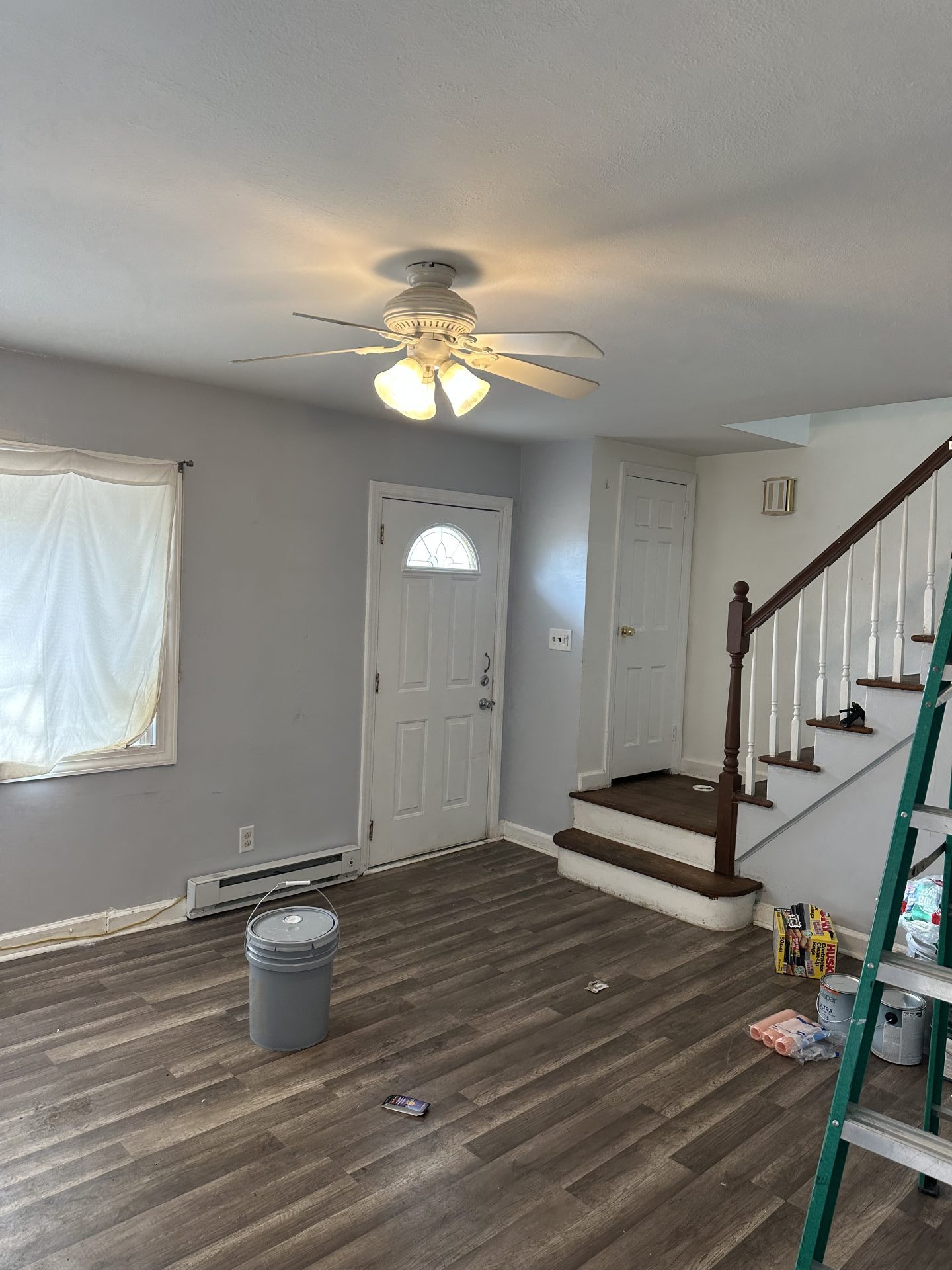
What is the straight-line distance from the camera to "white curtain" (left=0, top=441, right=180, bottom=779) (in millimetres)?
3541

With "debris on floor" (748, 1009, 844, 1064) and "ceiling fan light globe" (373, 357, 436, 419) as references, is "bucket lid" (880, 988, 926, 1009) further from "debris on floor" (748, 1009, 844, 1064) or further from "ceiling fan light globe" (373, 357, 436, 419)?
"ceiling fan light globe" (373, 357, 436, 419)

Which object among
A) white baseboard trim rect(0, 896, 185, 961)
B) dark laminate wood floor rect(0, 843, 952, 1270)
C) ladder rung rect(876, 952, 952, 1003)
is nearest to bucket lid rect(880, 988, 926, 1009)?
dark laminate wood floor rect(0, 843, 952, 1270)

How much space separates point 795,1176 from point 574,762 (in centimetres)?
284

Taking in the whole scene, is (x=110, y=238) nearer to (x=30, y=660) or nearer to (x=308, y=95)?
(x=308, y=95)

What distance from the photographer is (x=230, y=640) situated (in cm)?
425

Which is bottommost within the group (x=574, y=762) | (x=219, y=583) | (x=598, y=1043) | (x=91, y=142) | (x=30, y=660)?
(x=598, y=1043)

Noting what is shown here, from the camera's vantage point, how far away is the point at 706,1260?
84.7 inches

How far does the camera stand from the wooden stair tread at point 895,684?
373 cm

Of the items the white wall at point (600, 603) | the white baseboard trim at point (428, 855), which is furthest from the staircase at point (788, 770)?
the white baseboard trim at point (428, 855)

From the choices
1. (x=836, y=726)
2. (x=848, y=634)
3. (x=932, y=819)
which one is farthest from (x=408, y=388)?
(x=836, y=726)

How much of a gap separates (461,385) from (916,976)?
5.90 ft

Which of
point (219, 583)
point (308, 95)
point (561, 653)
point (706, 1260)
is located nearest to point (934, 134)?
point (308, 95)

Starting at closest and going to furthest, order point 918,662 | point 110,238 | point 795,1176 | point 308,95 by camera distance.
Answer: point 308,95, point 110,238, point 795,1176, point 918,662

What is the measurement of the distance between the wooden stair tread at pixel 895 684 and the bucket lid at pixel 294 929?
2507 mm
